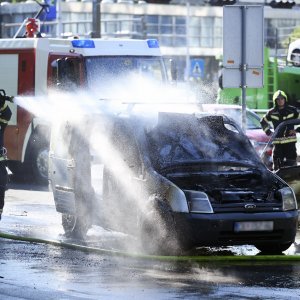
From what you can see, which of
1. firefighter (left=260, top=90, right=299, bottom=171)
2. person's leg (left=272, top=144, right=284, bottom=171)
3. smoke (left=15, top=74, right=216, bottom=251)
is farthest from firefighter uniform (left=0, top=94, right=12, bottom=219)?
person's leg (left=272, top=144, right=284, bottom=171)

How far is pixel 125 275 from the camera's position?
11516mm

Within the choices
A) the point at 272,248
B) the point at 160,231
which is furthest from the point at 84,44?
the point at 160,231

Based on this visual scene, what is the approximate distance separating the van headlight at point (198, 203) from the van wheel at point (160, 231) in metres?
0.23

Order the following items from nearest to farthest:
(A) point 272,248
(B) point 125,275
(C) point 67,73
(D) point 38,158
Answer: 1. (B) point 125,275
2. (A) point 272,248
3. (C) point 67,73
4. (D) point 38,158

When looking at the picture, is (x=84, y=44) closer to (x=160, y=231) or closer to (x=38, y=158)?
(x=38, y=158)

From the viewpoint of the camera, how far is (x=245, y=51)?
18.2 m

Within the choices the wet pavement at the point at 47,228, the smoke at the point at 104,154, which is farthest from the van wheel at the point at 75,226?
the smoke at the point at 104,154

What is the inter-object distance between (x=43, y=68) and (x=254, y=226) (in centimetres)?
1127

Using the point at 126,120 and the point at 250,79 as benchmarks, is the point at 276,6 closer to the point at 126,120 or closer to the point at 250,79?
the point at 250,79

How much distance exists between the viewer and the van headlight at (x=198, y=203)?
493 inches

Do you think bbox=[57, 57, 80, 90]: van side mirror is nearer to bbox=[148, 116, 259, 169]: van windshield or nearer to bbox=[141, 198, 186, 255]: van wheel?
bbox=[148, 116, 259, 169]: van windshield

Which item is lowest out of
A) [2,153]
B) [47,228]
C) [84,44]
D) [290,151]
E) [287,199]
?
[47,228]

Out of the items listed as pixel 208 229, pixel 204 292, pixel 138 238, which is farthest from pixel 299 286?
pixel 138 238

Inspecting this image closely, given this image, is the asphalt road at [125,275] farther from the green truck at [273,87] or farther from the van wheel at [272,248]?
the green truck at [273,87]
